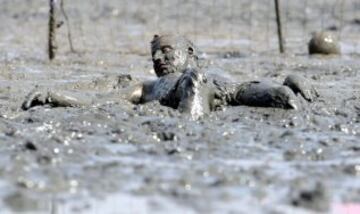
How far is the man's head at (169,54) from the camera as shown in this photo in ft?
28.7

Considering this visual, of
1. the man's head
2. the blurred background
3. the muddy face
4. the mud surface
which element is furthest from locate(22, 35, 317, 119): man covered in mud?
the blurred background

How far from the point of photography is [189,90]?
790cm

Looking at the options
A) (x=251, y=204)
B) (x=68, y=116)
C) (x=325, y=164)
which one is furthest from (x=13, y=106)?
(x=251, y=204)

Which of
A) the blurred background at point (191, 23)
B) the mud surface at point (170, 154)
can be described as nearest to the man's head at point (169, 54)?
the mud surface at point (170, 154)

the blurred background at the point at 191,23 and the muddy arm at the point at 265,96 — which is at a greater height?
the muddy arm at the point at 265,96

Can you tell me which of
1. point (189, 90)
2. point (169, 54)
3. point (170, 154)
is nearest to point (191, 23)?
point (169, 54)

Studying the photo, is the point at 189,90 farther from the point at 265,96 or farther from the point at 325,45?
the point at 325,45

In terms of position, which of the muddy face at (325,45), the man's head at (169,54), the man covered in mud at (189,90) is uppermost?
the man's head at (169,54)

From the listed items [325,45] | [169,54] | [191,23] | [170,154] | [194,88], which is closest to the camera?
[170,154]

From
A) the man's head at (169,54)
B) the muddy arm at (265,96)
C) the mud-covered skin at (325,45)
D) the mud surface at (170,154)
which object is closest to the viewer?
the mud surface at (170,154)

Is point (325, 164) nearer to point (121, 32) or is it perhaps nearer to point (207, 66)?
point (207, 66)

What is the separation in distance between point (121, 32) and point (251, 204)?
15.0 metres

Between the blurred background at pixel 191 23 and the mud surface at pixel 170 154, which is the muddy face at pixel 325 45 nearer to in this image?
the blurred background at pixel 191 23

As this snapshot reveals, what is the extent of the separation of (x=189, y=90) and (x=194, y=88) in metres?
0.04
